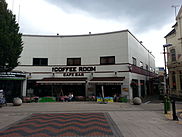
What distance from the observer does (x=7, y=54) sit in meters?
14.9

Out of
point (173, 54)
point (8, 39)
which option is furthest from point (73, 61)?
point (173, 54)

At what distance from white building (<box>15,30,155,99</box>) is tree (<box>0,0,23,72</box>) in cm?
530

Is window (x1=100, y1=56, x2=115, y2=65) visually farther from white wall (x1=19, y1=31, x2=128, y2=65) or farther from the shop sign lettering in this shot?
the shop sign lettering

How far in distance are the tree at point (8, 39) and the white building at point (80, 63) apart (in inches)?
209

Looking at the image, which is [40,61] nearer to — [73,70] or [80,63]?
[73,70]

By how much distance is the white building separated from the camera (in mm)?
20047

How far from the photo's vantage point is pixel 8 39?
14367 millimetres

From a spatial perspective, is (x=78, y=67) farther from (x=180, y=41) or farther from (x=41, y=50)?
(x=180, y=41)

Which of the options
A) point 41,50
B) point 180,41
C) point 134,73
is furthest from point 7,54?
point 180,41

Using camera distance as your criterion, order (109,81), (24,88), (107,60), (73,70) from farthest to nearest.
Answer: (73,70)
(24,88)
(107,60)
(109,81)

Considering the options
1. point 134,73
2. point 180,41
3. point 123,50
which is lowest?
point 134,73

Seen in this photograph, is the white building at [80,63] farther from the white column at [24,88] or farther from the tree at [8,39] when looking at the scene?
the tree at [8,39]

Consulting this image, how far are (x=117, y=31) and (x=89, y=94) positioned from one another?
10171 mm

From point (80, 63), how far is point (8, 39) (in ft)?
33.6
